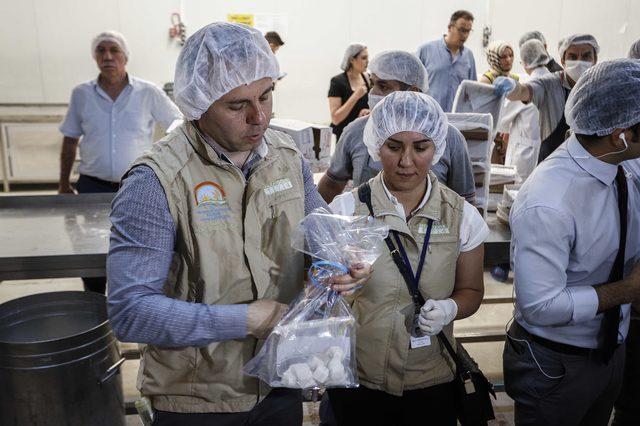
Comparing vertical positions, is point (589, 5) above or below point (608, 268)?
above

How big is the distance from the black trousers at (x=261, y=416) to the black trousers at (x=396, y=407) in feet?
0.79

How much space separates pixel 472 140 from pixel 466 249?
3.22 feet

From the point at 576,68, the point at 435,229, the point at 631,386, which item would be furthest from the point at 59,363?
the point at 576,68

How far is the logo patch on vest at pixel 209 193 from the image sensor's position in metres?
1.09

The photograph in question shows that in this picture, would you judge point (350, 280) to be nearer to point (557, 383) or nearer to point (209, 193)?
point (209, 193)

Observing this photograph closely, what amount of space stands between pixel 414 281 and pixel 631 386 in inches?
49.0

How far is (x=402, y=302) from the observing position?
1469mm

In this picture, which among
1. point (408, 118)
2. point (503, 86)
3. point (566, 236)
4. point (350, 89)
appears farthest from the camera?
point (350, 89)

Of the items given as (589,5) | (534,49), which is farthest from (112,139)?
(589,5)

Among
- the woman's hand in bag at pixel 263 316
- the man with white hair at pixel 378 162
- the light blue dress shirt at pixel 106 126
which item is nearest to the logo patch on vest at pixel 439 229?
the woman's hand in bag at pixel 263 316

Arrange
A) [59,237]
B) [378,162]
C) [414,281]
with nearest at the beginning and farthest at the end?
[414,281] → [59,237] → [378,162]

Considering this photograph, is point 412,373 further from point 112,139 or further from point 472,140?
point 112,139

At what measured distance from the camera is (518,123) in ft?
13.4

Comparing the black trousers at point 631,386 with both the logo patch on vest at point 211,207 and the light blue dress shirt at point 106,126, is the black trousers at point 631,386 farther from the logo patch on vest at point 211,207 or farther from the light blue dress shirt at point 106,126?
the light blue dress shirt at point 106,126
